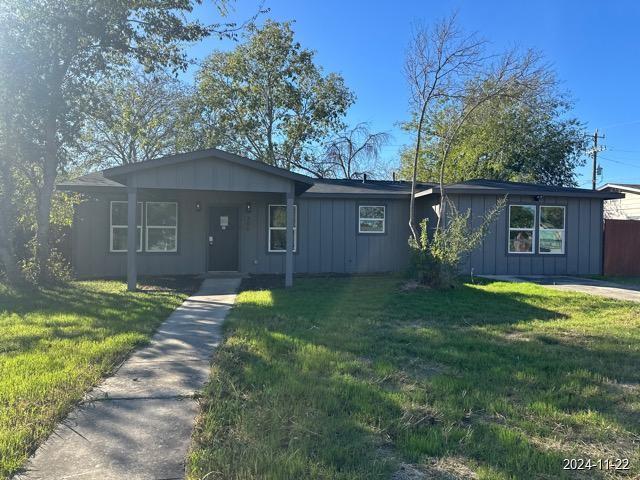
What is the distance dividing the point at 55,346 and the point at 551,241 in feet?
41.7

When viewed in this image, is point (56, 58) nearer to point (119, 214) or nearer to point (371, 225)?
point (119, 214)

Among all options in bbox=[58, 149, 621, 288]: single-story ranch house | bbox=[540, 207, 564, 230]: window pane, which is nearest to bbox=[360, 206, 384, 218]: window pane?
bbox=[58, 149, 621, 288]: single-story ranch house

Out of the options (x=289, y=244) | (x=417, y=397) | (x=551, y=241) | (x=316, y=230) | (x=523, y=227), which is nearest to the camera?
(x=417, y=397)

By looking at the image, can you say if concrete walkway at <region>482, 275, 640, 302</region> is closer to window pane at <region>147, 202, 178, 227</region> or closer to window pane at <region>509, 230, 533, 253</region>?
window pane at <region>509, 230, 533, 253</region>

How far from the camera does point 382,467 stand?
2.60 meters

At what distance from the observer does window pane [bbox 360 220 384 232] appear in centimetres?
1380

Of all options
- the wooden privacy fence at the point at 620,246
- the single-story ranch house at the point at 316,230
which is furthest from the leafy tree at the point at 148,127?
the wooden privacy fence at the point at 620,246

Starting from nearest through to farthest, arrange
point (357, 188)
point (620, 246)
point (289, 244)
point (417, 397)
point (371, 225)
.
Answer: point (417, 397) → point (289, 244) → point (371, 225) → point (620, 246) → point (357, 188)

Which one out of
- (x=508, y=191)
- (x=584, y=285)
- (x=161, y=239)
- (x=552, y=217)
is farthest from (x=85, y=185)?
(x=552, y=217)

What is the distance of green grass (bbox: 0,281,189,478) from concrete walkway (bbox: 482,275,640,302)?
828 centimetres

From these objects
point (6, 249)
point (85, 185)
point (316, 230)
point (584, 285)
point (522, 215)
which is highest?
point (85, 185)

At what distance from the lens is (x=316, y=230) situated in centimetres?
1354

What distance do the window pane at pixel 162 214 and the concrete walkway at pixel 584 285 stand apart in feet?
28.7

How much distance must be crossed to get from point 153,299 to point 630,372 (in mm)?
7352
